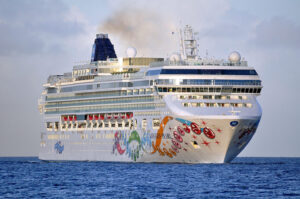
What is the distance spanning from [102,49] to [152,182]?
169 feet

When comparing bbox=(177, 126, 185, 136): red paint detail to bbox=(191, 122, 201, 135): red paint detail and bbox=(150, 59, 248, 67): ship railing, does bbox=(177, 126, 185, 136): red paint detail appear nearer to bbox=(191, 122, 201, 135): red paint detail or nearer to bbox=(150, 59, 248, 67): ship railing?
bbox=(191, 122, 201, 135): red paint detail

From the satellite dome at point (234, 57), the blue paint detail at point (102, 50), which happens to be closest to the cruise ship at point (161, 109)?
the satellite dome at point (234, 57)

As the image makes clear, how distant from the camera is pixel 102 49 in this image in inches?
5310

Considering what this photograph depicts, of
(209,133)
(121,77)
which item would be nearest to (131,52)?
(121,77)

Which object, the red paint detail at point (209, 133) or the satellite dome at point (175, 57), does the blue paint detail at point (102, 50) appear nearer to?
the satellite dome at point (175, 57)

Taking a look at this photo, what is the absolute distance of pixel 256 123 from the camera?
105m

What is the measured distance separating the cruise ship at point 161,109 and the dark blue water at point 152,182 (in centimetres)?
278

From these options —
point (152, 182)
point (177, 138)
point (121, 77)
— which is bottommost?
point (152, 182)

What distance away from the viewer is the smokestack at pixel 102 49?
440 ft

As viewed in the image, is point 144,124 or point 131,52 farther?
point 131,52

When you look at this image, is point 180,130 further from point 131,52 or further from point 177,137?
point 131,52

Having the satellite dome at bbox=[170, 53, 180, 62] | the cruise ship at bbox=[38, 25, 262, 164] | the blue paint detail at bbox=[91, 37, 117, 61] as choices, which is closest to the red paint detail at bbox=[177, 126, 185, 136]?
the cruise ship at bbox=[38, 25, 262, 164]

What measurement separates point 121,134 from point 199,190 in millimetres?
38090

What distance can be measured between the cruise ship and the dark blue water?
2.78 meters
